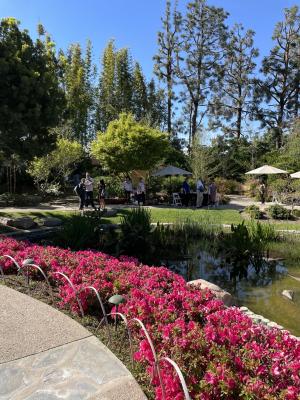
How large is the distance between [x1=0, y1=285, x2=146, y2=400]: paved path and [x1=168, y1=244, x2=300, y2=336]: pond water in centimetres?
290

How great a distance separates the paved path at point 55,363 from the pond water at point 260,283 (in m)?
2.90

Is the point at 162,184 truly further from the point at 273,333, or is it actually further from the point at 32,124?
the point at 273,333

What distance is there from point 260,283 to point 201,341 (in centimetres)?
475

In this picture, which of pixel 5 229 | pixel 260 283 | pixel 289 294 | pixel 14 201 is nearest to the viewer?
pixel 289 294

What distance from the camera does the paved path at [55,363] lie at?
10.1 feet

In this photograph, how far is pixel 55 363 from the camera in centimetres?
351

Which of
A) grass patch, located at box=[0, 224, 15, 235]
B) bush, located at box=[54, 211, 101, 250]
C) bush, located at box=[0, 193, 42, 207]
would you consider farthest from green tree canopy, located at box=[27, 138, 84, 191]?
bush, located at box=[54, 211, 101, 250]

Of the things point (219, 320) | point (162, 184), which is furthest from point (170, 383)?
point (162, 184)

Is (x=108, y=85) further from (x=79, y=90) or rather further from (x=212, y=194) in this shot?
(x=212, y=194)

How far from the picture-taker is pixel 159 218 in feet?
46.0

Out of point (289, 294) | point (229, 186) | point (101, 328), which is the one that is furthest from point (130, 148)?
point (101, 328)

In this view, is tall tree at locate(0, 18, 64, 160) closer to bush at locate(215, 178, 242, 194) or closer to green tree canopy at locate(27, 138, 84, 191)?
green tree canopy at locate(27, 138, 84, 191)

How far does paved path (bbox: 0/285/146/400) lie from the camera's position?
10.1 ft

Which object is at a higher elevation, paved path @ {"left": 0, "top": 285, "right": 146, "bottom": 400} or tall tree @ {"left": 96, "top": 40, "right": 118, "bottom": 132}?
tall tree @ {"left": 96, "top": 40, "right": 118, "bottom": 132}
